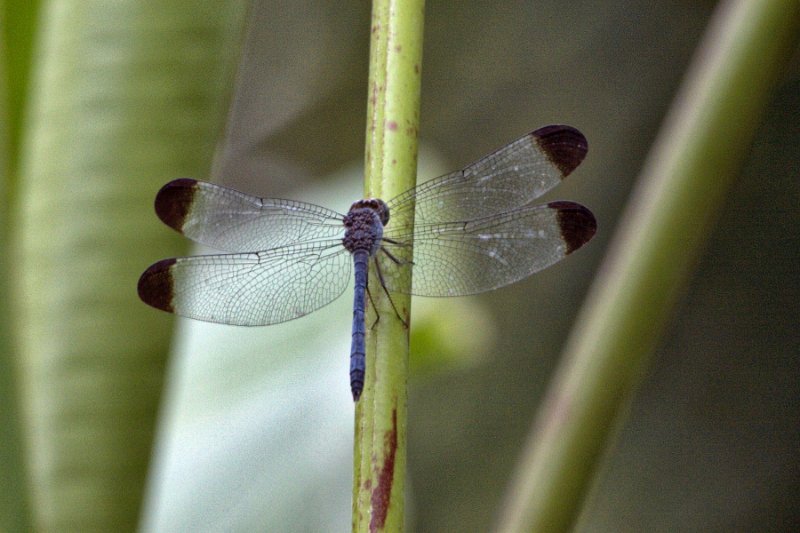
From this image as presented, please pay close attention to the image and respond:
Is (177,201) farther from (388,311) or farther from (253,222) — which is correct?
(388,311)

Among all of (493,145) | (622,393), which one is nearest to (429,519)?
(493,145)

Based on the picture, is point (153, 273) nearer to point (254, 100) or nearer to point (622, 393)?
point (622, 393)

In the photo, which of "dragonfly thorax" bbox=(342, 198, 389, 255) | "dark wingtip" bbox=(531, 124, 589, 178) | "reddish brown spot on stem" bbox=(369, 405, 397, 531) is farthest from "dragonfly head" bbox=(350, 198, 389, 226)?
"dark wingtip" bbox=(531, 124, 589, 178)

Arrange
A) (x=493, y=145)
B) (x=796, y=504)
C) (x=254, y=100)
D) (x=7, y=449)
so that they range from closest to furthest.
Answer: (x=7, y=449) < (x=796, y=504) < (x=493, y=145) < (x=254, y=100)

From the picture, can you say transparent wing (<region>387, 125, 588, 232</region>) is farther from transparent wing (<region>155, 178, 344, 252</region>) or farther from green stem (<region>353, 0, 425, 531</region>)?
green stem (<region>353, 0, 425, 531</region>)

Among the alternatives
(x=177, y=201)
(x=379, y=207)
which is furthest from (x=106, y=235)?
(x=177, y=201)

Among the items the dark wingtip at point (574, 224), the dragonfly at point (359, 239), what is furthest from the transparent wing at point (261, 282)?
the dark wingtip at point (574, 224)
